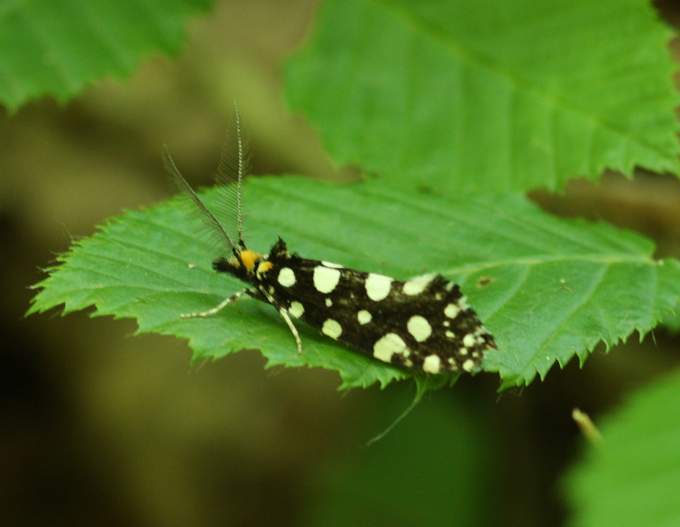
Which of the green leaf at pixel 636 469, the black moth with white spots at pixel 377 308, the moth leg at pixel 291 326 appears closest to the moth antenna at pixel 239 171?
the black moth with white spots at pixel 377 308

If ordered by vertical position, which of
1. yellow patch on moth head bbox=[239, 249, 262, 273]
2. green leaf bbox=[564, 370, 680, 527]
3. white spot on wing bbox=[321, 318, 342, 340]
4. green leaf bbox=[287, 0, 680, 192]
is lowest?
green leaf bbox=[564, 370, 680, 527]

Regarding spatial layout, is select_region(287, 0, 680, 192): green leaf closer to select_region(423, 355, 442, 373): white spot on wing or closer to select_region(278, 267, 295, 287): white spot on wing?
select_region(278, 267, 295, 287): white spot on wing

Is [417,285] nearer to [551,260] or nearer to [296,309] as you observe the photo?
[296,309]

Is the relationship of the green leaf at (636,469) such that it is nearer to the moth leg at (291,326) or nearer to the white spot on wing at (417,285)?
the white spot on wing at (417,285)

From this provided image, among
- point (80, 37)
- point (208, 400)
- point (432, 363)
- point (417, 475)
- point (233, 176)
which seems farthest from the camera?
point (208, 400)

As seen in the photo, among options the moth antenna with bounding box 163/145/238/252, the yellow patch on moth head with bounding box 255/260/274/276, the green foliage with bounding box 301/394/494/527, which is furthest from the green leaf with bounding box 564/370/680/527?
the green foliage with bounding box 301/394/494/527

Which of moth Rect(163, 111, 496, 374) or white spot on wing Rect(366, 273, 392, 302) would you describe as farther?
white spot on wing Rect(366, 273, 392, 302)

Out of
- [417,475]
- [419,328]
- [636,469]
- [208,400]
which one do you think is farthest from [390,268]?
[208,400]
